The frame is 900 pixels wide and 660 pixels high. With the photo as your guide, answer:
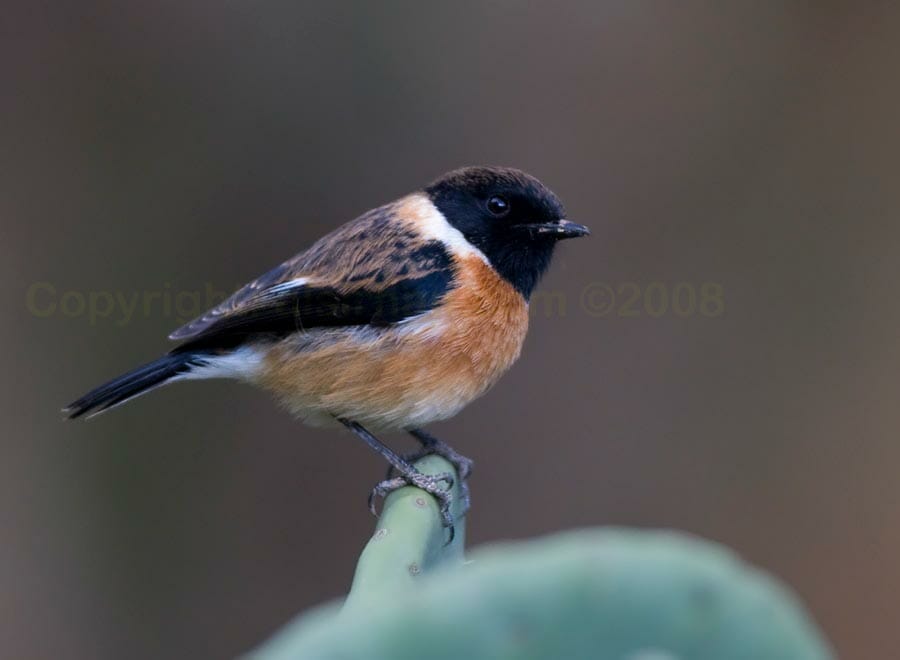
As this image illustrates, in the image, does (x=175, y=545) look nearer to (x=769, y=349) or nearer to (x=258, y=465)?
(x=258, y=465)

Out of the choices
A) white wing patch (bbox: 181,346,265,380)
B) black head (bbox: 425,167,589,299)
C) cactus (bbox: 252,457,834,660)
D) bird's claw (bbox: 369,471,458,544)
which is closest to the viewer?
cactus (bbox: 252,457,834,660)

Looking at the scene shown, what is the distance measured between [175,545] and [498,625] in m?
6.10

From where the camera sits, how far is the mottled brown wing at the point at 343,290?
3836 mm

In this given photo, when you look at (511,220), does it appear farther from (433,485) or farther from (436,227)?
(433,485)

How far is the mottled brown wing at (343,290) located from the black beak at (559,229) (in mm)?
387

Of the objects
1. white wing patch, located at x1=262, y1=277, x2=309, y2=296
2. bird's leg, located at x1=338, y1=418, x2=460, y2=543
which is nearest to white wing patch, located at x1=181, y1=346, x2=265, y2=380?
white wing patch, located at x1=262, y1=277, x2=309, y2=296

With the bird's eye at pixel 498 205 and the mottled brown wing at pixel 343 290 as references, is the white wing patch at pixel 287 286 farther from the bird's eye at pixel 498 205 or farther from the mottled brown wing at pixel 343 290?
the bird's eye at pixel 498 205

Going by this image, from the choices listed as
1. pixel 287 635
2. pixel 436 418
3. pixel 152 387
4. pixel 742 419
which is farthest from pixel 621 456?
pixel 287 635

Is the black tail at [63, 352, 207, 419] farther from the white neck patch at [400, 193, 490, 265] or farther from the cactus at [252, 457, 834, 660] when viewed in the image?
the cactus at [252, 457, 834, 660]

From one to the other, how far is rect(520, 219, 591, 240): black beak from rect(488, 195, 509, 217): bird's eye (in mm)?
113

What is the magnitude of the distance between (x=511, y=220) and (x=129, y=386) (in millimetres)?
1557

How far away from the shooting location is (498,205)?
416 cm

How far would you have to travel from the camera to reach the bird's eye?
4.16m

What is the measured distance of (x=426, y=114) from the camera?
270 inches
